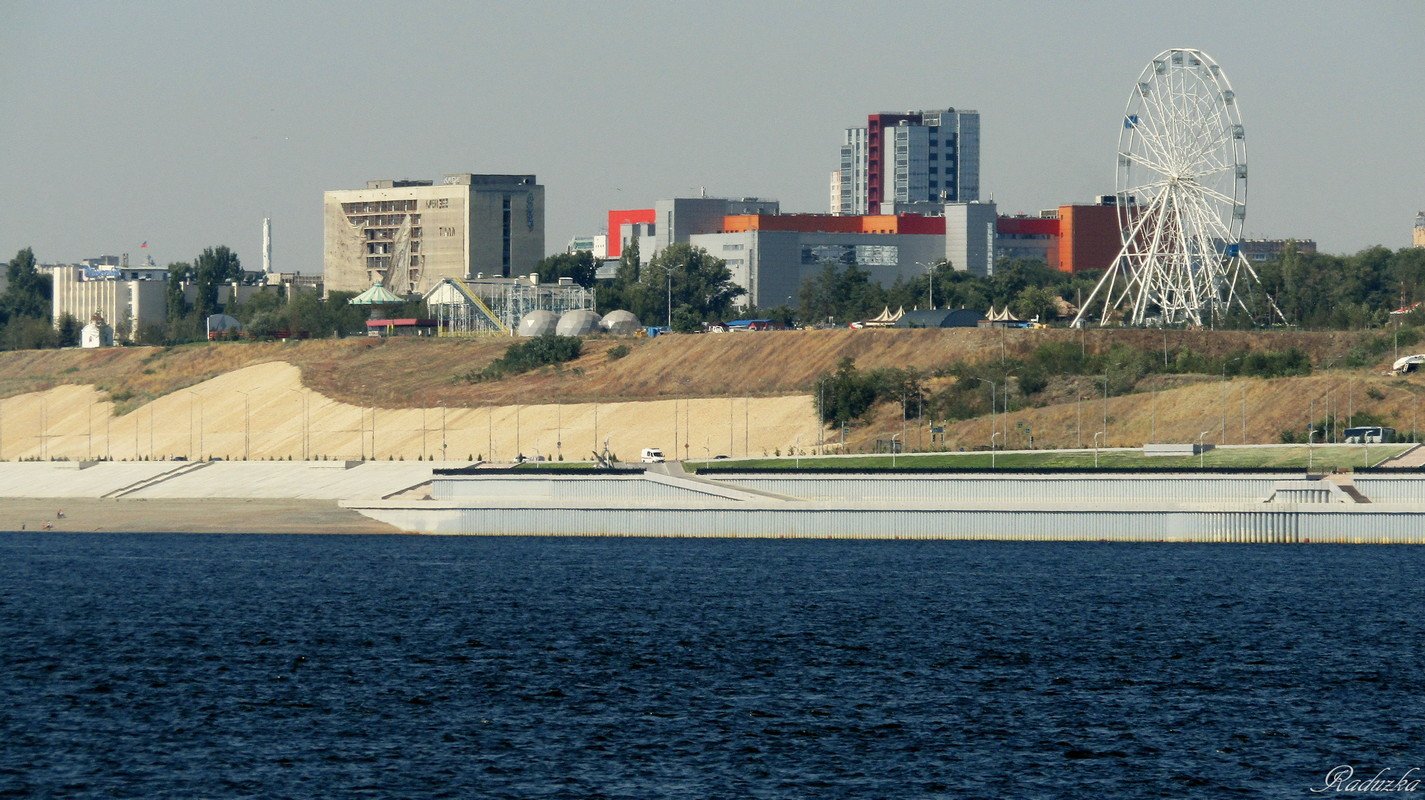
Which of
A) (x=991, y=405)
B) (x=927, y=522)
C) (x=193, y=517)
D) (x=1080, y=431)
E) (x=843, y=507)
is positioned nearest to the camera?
(x=927, y=522)

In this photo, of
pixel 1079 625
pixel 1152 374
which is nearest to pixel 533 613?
pixel 1079 625

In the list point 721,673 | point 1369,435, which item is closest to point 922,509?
point 1369,435

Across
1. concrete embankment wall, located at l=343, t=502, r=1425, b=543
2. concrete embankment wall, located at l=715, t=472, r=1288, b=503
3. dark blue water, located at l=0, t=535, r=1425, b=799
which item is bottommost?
dark blue water, located at l=0, t=535, r=1425, b=799

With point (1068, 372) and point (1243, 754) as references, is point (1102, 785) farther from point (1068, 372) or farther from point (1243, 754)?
point (1068, 372)

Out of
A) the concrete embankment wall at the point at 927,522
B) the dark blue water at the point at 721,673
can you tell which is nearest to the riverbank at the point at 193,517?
the concrete embankment wall at the point at 927,522

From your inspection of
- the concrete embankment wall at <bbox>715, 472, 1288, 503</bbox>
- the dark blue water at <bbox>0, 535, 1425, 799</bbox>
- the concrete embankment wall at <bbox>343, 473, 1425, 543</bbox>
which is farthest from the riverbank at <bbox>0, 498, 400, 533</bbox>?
the concrete embankment wall at <bbox>715, 472, 1288, 503</bbox>

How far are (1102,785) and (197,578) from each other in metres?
74.3

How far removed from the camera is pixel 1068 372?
597 ft

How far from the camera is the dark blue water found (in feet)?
202

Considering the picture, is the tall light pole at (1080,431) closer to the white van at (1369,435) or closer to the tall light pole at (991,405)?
the tall light pole at (991,405)

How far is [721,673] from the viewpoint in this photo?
265ft

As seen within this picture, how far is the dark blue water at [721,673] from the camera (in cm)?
6166

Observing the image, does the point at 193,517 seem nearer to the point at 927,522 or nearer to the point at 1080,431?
the point at 927,522

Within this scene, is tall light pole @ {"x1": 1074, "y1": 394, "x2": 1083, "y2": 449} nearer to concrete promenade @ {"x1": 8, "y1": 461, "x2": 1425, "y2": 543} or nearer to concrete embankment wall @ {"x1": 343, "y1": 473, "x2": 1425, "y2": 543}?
concrete embankment wall @ {"x1": 343, "y1": 473, "x2": 1425, "y2": 543}
